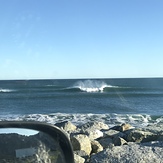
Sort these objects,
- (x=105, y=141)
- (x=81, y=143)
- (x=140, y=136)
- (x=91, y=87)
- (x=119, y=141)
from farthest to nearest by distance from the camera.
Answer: (x=91, y=87)
(x=105, y=141)
(x=140, y=136)
(x=119, y=141)
(x=81, y=143)

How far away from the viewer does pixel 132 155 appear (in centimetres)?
495

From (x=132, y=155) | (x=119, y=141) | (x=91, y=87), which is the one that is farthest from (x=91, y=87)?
(x=132, y=155)

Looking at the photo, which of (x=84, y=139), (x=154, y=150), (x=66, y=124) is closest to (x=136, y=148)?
(x=154, y=150)

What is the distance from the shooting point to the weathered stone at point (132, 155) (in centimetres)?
487

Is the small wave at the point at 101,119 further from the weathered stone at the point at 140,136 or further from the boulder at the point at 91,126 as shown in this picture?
the weathered stone at the point at 140,136

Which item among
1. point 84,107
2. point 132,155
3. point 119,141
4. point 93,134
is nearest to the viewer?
point 132,155

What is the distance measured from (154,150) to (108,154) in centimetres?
68

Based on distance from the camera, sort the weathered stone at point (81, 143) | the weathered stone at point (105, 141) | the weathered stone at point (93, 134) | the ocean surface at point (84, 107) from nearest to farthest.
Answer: the weathered stone at point (81, 143), the weathered stone at point (105, 141), the weathered stone at point (93, 134), the ocean surface at point (84, 107)

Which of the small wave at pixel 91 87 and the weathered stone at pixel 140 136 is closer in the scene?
the weathered stone at pixel 140 136

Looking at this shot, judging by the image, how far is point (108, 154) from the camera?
200 inches

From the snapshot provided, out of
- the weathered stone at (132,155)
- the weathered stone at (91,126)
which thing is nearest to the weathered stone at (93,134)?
the weathered stone at (91,126)

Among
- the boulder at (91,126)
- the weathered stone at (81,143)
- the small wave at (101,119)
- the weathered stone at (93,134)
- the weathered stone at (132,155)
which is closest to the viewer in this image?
the weathered stone at (132,155)

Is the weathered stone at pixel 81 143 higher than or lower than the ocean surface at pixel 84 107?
lower

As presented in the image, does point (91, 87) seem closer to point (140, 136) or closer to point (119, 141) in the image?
point (140, 136)
